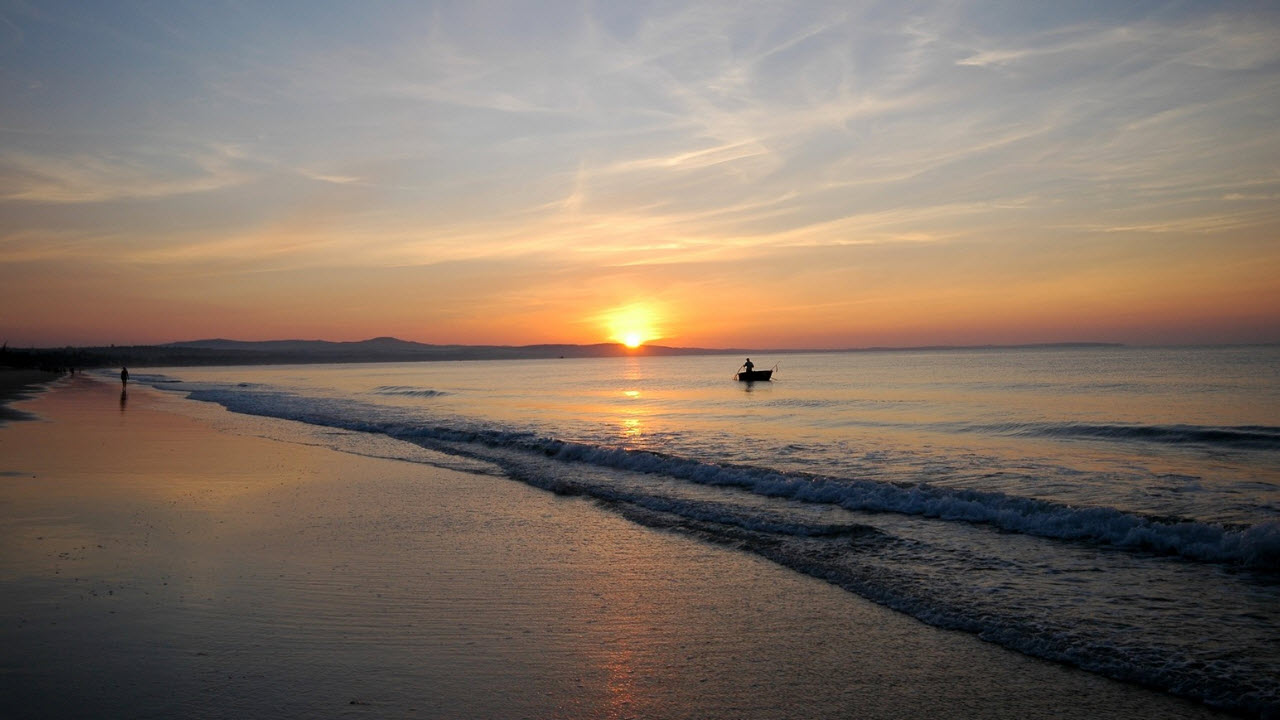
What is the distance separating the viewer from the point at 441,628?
22.4 ft

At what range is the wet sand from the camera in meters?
5.39

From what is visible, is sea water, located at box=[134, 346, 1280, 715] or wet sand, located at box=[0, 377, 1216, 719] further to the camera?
sea water, located at box=[134, 346, 1280, 715]

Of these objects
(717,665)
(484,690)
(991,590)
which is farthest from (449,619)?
(991,590)

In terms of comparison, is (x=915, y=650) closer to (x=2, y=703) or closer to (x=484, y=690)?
(x=484, y=690)

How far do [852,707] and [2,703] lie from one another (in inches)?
232

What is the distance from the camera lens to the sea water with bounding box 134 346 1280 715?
7020mm

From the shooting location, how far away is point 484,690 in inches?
218

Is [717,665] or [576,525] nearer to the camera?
[717,665]

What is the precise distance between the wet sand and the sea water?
778 mm

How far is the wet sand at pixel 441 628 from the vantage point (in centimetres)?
539

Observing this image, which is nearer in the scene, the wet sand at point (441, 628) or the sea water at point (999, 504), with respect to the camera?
the wet sand at point (441, 628)

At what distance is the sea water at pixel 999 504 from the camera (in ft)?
23.0

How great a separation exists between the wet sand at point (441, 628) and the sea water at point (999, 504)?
778 mm

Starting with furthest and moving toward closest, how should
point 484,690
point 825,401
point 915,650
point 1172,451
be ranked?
point 825,401, point 1172,451, point 915,650, point 484,690
